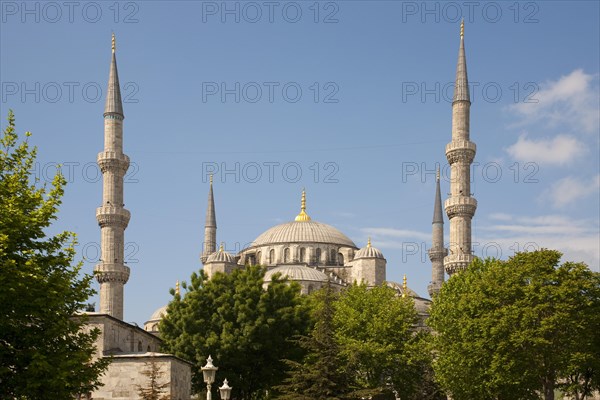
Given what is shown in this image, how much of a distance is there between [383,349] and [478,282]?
7.25 meters

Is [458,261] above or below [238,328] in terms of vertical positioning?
above

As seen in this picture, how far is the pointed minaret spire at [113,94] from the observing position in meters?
72.0

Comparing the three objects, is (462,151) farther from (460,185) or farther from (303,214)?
(303,214)

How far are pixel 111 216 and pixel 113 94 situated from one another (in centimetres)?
999

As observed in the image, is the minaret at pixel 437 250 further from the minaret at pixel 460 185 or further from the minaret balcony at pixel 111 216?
the minaret balcony at pixel 111 216

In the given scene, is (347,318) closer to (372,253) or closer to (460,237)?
(460,237)

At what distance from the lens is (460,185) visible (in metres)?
70.9

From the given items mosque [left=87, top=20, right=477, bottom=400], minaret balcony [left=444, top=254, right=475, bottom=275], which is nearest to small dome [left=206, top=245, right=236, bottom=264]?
mosque [left=87, top=20, right=477, bottom=400]

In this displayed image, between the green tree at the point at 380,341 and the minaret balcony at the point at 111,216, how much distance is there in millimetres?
21869

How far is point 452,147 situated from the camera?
233 ft

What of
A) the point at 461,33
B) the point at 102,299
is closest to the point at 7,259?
the point at 102,299

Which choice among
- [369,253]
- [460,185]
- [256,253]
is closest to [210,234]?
[256,253]

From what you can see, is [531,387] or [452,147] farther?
[452,147]

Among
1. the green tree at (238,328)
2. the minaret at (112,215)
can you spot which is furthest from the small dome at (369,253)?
the green tree at (238,328)
